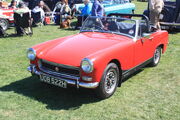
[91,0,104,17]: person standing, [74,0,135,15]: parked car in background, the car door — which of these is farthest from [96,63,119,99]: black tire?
[74,0,135,15]: parked car in background

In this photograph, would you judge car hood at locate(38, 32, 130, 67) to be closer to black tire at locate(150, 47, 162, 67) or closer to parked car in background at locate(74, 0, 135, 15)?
black tire at locate(150, 47, 162, 67)

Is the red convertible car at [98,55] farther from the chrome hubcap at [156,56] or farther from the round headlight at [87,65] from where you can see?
the chrome hubcap at [156,56]

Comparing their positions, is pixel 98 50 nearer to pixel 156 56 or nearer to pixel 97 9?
pixel 156 56

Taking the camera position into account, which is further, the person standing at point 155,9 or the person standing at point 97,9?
the person standing at point 97,9

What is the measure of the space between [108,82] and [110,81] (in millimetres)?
46

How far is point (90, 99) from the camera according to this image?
4605 mm

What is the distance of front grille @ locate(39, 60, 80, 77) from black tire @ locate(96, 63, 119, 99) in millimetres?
461

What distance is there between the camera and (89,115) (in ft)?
13.3

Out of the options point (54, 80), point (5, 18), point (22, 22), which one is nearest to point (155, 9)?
point (22, 22)

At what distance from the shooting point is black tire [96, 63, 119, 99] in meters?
4.32

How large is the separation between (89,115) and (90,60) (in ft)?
2.97

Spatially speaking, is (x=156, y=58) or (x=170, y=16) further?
(x=170, y=16)

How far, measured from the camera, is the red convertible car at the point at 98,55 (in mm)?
4230

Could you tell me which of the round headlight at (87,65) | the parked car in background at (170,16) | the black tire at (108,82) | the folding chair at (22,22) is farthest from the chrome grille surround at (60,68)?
the parked car in background at (170,16)
